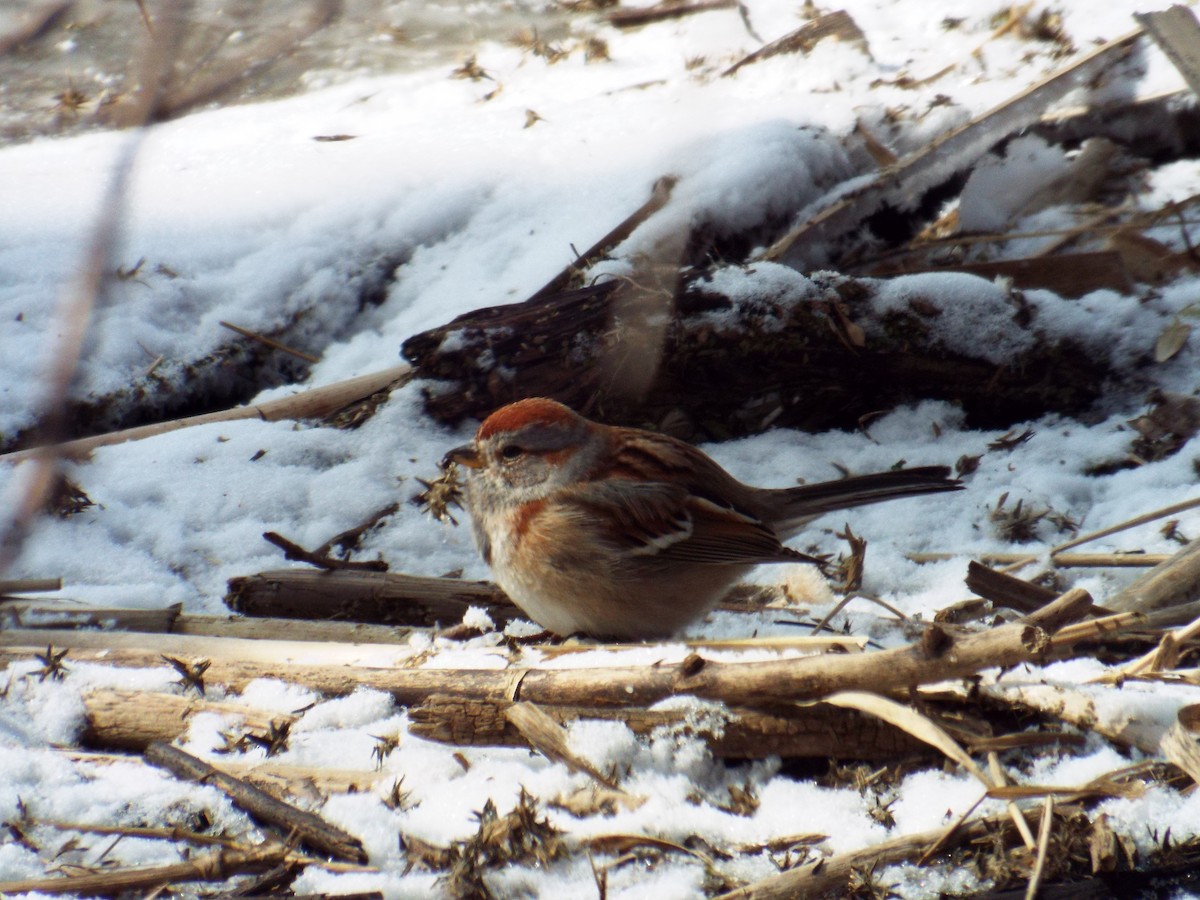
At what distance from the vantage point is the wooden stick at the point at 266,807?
7.57 feet

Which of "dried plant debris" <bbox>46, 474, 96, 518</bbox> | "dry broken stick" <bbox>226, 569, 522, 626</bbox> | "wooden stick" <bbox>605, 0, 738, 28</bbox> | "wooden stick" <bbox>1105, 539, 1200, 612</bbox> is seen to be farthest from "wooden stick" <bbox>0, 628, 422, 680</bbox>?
"wooden stick" <bbox>605, 0, 738, 28</bbox>

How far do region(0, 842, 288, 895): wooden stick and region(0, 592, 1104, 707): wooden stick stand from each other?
602 millimetres

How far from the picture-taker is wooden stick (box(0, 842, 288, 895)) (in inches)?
86.9

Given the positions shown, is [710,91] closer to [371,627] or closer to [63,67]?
[63,67]

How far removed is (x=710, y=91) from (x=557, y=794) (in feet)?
16.9

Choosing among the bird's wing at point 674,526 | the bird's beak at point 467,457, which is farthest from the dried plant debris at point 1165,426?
the bird's beak at point 467,457

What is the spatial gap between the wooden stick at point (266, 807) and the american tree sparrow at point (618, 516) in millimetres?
1245

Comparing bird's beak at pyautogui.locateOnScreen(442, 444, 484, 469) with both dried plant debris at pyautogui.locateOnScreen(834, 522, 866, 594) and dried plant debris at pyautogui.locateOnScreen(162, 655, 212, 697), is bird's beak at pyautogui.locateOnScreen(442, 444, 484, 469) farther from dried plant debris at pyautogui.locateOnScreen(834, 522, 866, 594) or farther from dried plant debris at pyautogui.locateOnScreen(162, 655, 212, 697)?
dried plant debris at pyautogui.locateOnScreen(834, 522, 866, 594)

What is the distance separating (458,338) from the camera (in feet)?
14.9

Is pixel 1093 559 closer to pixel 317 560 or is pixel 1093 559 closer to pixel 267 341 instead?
pixel 317 560

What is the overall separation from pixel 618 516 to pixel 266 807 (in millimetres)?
1724

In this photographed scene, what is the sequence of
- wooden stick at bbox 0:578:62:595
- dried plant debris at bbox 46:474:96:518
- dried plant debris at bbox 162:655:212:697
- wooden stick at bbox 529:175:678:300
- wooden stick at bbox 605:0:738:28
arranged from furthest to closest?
1. wooden stick at bbox 605:0:738:28
2. wooden stick at bbox 529:175:678:300
3. dried plant debris at bbox 46:474:96:518
4. wooden stick at bbox 0:578:62:595
5. dried plant debris at bbox 162:655:212:697

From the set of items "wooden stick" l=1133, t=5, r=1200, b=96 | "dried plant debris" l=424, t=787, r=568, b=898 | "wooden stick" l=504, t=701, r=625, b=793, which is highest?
"wooden stick" l=1133, t=5, r=1200, b=96

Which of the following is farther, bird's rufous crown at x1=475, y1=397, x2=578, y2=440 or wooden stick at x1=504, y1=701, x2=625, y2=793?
bird's rufous crown at x1=475, y1=397, x2=578, y2=440
